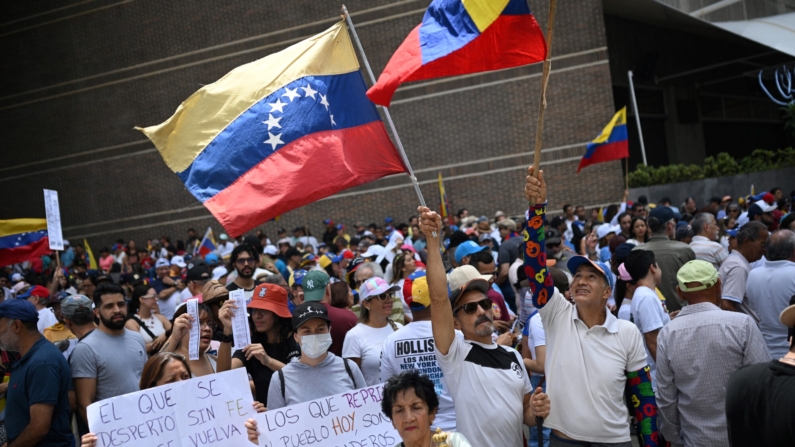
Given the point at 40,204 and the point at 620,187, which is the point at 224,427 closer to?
the point at 620,187

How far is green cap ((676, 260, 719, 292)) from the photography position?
4.90 metres

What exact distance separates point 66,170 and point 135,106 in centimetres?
392

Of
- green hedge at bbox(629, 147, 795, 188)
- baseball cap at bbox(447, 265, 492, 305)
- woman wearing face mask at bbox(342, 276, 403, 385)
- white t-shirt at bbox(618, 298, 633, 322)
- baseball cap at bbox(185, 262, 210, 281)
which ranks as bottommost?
white t-shirt at bbox(618, 298, 633, 322)

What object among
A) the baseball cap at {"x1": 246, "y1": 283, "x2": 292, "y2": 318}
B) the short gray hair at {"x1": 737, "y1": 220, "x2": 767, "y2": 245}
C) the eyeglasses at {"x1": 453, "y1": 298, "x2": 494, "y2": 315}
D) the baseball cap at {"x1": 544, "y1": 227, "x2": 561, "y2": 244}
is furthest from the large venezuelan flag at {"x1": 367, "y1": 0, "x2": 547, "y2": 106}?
the baseball cap at {"x1": 544, "y1": 227, "x2": 561, "y2": 244}

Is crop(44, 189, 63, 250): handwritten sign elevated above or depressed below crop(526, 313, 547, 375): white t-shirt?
above

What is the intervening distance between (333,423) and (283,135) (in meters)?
2.41

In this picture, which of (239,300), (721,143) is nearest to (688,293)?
(239,300)

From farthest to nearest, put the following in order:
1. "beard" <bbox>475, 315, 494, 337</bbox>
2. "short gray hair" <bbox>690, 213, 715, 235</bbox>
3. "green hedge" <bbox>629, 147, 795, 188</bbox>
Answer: "green hedge" <bbox>629, 147, 795, 188</bbox> < "short gray hair" <bbox>690, 213, 715, 235</bbox> < "beard" <bbox>475, 315, 494, 337</bbox>

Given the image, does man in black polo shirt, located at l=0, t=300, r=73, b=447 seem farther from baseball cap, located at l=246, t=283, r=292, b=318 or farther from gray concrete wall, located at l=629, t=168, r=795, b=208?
gray concrete wall, located at l=629, t=168, r=795, b=208

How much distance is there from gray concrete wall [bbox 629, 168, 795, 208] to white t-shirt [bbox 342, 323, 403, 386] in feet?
52.5

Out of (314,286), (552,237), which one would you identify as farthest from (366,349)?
(552,237)

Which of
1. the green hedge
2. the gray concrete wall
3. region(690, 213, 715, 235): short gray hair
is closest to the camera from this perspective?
region(690, 213, 715, 235): short gray hair

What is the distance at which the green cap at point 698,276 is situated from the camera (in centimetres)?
490

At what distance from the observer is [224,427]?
4.88m
